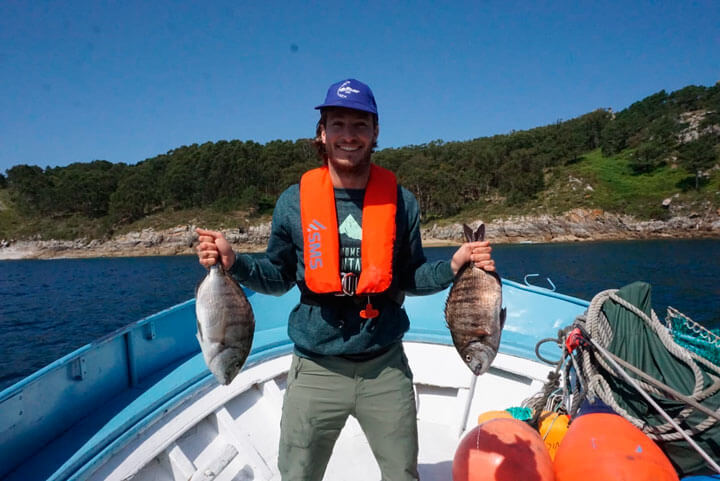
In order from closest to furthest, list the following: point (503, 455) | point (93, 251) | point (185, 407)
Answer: point (503, 455)
point (185, 407)
point (93, 251)

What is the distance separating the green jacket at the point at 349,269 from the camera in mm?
2082

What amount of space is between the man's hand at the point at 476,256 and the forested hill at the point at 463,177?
56024 mm

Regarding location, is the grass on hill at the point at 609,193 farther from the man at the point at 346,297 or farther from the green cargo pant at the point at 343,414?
the green cargo pant at the point at 343,414

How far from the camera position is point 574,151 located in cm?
7856

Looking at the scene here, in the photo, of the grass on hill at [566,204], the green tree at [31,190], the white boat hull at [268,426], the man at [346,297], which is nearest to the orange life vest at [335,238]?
the man at [346,297]

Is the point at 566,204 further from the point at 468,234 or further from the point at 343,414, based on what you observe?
the point at 343,414

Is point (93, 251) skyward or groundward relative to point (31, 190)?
groundward

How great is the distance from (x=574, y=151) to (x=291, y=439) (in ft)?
294

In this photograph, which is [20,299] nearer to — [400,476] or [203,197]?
[400,476]

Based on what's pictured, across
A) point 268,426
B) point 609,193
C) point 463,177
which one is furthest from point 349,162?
point 609,193

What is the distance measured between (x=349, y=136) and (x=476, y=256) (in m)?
0.89

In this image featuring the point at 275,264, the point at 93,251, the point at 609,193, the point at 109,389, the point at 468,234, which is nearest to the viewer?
the point at 468,234

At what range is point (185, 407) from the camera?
326cm

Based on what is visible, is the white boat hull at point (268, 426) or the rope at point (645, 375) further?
the white boat hull at point (268, 426)
